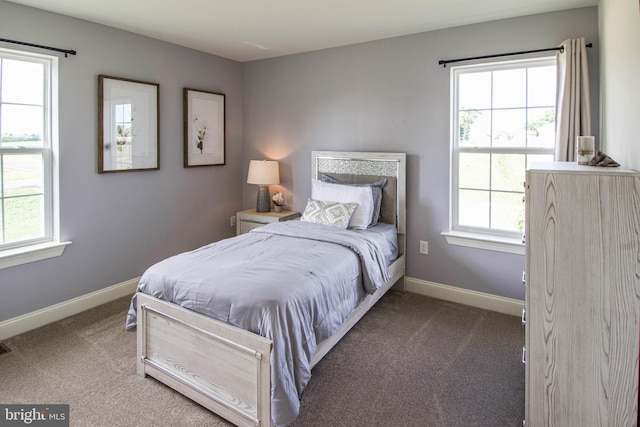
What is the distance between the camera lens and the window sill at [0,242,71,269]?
113 inches

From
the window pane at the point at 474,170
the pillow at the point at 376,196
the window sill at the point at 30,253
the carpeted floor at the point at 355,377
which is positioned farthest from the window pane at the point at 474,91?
the window sill at the point at 30,253

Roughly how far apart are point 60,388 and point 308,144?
10.1 feet

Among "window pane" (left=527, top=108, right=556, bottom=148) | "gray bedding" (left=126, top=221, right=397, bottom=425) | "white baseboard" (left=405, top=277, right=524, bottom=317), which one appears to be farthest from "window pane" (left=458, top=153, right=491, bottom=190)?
"gray bedding" (left=126, top=221, right=397, bottom=425)

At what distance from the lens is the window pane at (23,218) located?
2959 millimetres

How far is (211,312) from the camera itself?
6.78 ft

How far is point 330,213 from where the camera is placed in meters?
3.52

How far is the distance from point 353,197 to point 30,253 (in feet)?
8.62

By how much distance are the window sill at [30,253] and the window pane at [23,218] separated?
4.2 inches

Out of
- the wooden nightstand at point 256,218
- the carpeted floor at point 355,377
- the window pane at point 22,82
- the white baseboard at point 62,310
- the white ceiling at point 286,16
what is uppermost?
the white ceiling at point 286,16

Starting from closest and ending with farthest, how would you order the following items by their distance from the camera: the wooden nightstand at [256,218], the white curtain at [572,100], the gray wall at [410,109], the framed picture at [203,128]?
the white curtain at [572,100] < the gray wall at [410,109] < the framed picture at [203,128] < the wooden nightstand at [256,218]

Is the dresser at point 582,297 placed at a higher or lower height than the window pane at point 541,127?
lower

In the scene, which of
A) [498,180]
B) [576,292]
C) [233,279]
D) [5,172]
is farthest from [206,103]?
[576,292]

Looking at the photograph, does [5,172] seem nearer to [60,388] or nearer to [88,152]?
[88,152]

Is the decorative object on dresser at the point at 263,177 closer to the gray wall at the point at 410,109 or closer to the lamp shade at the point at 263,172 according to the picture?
the lamp shade at the point at 263,172
